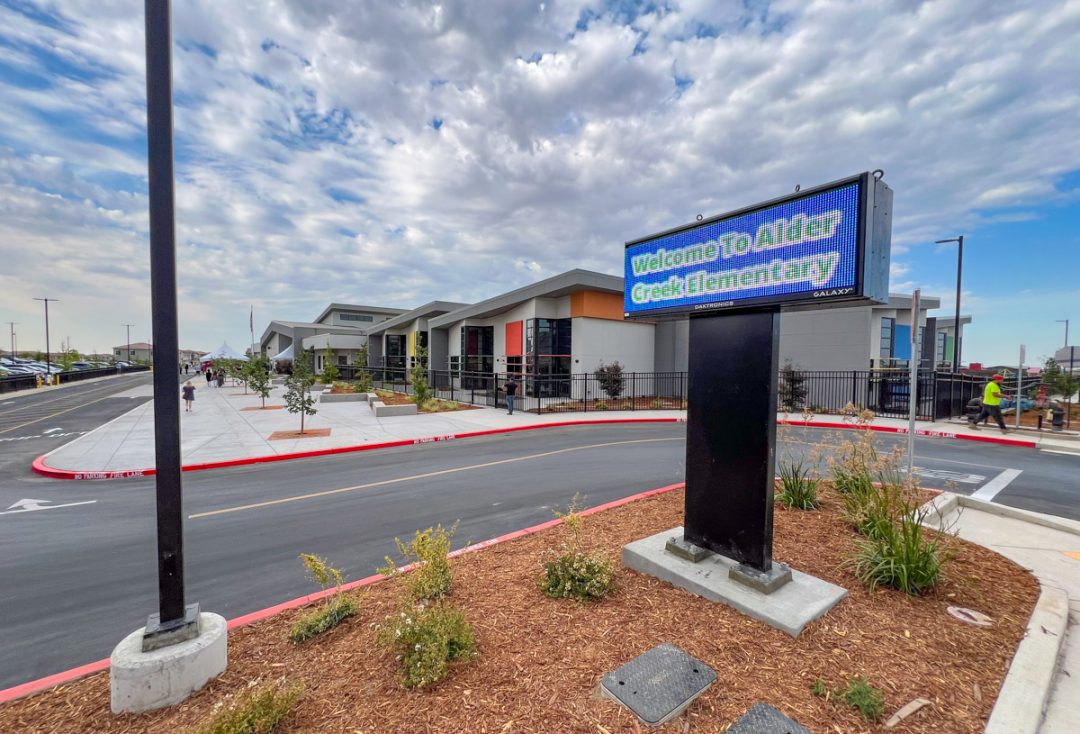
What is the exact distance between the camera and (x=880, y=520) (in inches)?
156

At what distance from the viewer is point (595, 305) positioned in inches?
912

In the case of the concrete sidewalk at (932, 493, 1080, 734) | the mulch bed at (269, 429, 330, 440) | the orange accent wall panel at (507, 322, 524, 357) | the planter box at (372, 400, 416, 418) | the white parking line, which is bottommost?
the mulch bed at (269, 429, 330, 440)

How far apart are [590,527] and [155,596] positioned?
4.45 meters

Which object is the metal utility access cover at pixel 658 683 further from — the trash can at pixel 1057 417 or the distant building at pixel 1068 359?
the distant building at pixel 1068 359

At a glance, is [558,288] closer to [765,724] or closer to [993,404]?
[993,404]

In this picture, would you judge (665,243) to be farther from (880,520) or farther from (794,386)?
(794,386)

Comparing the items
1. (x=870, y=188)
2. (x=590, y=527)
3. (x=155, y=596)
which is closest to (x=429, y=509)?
(x=590, y=527)

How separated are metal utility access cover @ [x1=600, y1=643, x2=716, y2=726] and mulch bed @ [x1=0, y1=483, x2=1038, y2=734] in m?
0.06

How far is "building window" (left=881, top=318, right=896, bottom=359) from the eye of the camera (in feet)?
86.7

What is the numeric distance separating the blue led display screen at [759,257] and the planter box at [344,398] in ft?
74.4

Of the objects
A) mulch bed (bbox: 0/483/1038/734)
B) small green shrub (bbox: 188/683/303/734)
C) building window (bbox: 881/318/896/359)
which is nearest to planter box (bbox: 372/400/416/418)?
mulch bed (bbox: 0/483/1038/734)

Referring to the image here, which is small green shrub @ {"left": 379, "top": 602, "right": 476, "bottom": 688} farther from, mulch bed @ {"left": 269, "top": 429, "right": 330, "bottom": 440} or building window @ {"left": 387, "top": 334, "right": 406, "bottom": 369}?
building window @ {"left": 387, "top": 334, "right": 406, "bottom": 369}

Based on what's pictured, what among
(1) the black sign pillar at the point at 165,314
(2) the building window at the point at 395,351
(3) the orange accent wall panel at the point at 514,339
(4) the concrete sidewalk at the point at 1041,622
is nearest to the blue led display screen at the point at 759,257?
(4) the concrete sidewalk at the point at 1041,622

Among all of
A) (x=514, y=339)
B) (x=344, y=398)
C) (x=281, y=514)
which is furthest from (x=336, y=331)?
(x=281, y=514)
